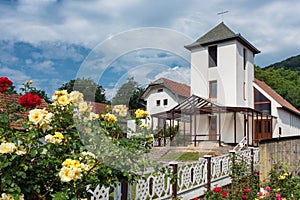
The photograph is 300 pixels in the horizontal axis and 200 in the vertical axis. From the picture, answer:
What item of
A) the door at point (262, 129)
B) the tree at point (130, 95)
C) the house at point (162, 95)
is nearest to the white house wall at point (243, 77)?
the door at point (262, 129)

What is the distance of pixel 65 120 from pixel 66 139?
192 millimetres

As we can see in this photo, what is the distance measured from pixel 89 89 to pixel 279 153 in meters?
6.18

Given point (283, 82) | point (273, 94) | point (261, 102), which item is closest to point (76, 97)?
point (261, 102)

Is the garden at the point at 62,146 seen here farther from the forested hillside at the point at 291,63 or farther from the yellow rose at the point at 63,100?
the forested hillside at the point at 291,63

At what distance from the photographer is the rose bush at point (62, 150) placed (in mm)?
2357

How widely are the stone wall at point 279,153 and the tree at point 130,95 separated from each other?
4.87 meters

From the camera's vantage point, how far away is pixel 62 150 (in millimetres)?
2742

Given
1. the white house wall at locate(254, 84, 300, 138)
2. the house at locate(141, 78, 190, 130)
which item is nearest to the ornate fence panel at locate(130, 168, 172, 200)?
the house at locate(141, 78, 190, 130)

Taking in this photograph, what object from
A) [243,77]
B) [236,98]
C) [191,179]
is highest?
[243,77]

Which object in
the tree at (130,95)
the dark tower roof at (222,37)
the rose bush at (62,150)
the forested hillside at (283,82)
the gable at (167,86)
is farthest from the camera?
the forested hillside at (283,82)

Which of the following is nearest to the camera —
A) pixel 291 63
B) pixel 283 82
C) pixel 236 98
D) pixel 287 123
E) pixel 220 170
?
pixel 220 170

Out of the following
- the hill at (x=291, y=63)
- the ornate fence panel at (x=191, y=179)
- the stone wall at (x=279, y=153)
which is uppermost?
the hill at (x=291, y=63)

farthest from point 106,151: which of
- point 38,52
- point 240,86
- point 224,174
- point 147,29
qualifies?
point 240,86

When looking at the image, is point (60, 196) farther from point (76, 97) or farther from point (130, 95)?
point (130, 95)
